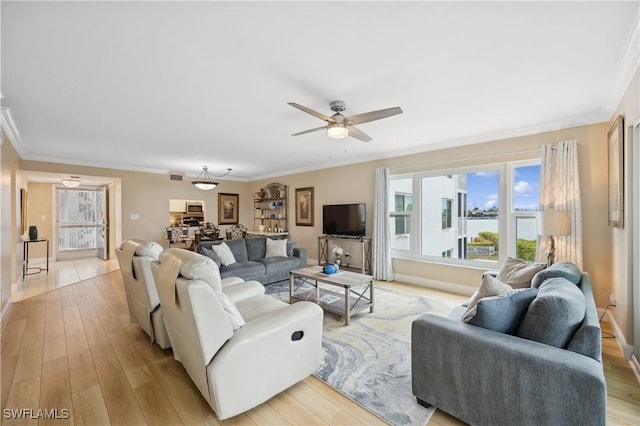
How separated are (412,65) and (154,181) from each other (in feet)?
23.4

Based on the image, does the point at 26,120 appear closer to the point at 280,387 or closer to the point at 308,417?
the point at 280,387

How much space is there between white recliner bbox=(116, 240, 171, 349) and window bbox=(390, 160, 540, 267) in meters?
4.18

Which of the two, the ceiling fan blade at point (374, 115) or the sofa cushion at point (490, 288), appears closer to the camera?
the sofa cushion at point (490, 288)

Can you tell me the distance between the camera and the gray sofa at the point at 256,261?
4.62 m

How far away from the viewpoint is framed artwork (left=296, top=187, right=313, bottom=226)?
279 inches

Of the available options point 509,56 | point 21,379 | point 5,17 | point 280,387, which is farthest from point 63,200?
point 509,56

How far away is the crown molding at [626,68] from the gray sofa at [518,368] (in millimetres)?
1763

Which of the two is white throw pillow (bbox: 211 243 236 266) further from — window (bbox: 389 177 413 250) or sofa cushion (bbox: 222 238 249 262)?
window (bbox: 389 177 413 250)

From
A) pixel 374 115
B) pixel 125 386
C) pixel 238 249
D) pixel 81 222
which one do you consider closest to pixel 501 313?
pixel 374 115

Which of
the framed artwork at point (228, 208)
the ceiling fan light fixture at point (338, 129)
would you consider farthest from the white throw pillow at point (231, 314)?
the framed artwork at point (228, 208)

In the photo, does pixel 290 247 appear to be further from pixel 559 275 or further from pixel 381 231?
pixel 559 275

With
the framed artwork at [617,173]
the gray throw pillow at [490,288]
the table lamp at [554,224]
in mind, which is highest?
the framed artwork at [617,173]

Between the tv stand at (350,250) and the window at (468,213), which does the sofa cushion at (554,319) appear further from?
the tv stand at (350,250)

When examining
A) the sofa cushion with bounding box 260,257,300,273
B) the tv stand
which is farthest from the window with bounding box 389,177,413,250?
the sofa cushion with bounding box 260,257,300,273
